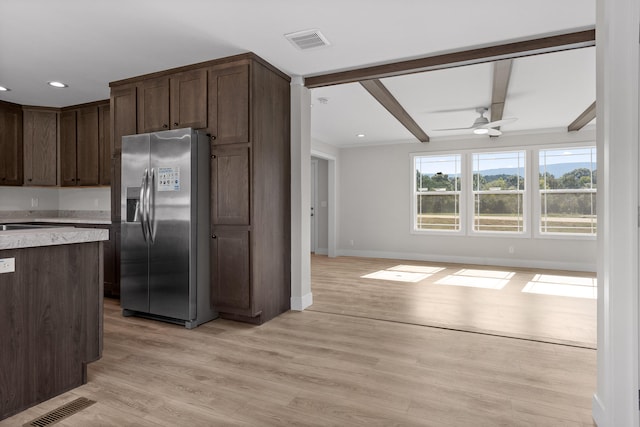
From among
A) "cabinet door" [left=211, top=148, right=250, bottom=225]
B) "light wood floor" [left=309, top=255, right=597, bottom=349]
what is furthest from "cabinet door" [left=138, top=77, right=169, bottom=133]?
"light wood floor" [left=309, top=255, right=597, bottom=349]

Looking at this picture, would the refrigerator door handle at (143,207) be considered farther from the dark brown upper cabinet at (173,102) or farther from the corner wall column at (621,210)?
the corner wall column at (621,210)

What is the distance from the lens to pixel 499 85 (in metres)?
4.10

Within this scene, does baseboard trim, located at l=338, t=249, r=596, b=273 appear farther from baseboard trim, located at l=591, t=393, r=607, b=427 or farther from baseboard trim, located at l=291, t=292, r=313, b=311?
baseboard trim, located at l=591, t=393, r=607, b=427

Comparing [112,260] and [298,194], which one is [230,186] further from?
[112,260]

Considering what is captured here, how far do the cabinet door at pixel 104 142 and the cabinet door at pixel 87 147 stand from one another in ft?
0.21

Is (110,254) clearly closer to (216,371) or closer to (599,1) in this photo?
(216,371)

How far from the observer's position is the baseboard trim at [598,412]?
1.77 m

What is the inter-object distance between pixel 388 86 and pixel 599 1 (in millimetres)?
2573

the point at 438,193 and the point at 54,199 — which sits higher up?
the point at 438,193

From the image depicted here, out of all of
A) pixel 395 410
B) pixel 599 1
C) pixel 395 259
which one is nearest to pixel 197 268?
pixel 395 410

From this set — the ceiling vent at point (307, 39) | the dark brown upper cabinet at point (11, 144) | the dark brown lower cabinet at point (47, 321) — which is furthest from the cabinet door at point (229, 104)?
the dark brown upper cabinet at point (11, 144)

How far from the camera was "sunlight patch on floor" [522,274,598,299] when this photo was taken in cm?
466

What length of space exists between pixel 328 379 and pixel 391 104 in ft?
12.2

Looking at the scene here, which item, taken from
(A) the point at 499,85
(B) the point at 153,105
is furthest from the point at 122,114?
(A) the point at 499,85
